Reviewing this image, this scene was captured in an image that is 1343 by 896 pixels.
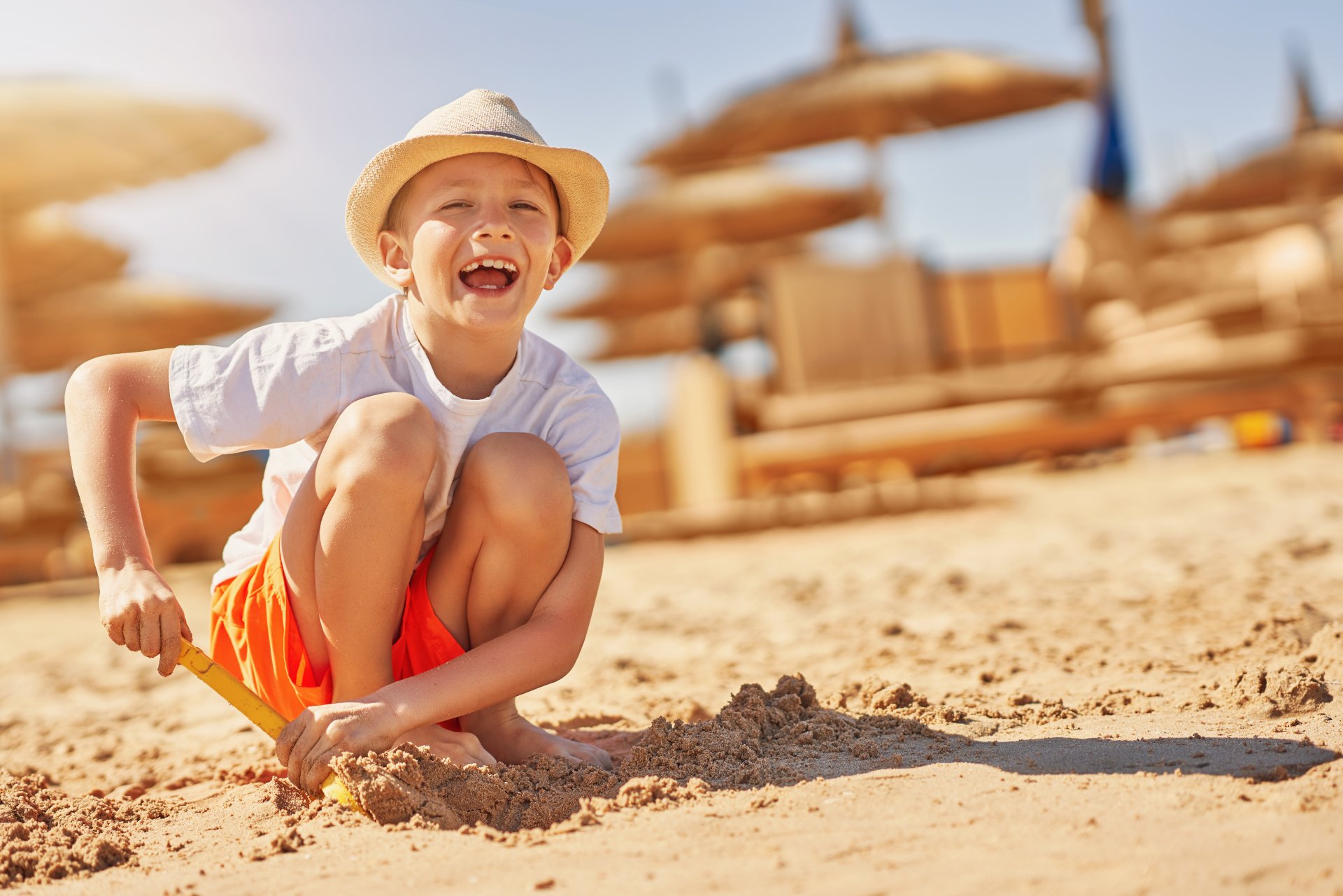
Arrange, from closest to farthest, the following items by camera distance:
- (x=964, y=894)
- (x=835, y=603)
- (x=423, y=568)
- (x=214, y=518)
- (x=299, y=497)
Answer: (x=964, y=894) → (x=299, y=497) → (x=423, y=568) → (x=835, y=603) → (x=214, y=518)

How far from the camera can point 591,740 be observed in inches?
72.0

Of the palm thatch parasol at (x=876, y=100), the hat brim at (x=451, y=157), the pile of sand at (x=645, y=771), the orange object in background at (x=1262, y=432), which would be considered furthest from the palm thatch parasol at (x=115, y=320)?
the pile of sand at (x=645, y=771)

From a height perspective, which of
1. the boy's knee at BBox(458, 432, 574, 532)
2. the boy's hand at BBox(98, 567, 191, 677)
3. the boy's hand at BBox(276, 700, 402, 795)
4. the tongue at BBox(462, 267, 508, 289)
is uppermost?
the tongue at BBox(462, 267, 508, 289)

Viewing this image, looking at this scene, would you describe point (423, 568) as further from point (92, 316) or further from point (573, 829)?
point (92, 316)

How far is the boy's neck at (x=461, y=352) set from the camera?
1725mm

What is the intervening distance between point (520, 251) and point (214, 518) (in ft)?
18.4

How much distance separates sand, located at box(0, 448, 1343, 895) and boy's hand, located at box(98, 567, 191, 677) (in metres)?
0.24

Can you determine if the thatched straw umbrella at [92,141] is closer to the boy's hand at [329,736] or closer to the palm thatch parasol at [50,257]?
the palm thatch parasol at [50,257]

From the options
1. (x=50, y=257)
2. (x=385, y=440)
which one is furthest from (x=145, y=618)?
(x=50, y=257)

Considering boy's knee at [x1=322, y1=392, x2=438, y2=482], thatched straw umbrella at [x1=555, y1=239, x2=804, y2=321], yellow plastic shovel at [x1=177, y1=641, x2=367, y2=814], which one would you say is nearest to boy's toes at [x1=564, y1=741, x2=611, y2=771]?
yellow plastic shovel at [x1=177, y1=641, x2=367, y2=814]

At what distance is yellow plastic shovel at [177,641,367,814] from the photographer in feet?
4.81

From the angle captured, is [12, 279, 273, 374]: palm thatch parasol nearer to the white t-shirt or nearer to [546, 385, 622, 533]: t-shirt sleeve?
the white t-shirt

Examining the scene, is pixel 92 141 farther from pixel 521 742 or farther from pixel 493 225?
pixel 521 742

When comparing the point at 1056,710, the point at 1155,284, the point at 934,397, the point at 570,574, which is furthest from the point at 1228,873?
the point at 1155,284
